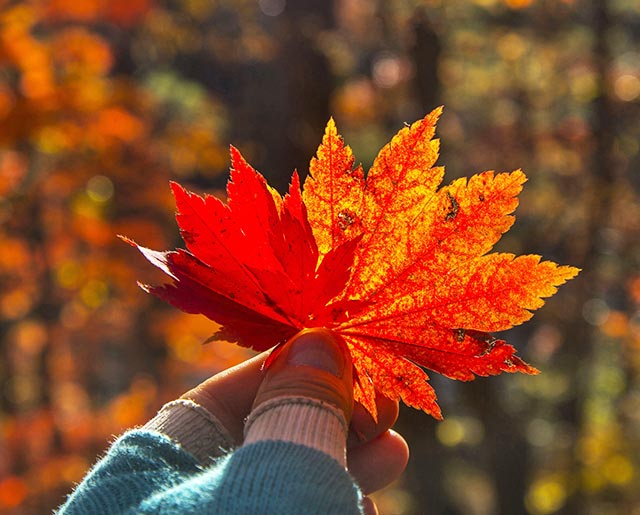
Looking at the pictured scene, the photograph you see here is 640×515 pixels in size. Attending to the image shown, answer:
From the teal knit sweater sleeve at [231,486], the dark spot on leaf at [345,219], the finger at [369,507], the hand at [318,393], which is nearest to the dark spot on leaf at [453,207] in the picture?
the dark spot on leaf at [345,219]

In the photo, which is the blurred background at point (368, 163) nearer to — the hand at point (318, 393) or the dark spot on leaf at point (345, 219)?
the hand at point (318, 393)

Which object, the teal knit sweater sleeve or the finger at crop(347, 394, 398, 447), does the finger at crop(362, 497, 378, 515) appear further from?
the teal knit sweater sleeve

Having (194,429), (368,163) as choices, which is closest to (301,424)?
(194,429)

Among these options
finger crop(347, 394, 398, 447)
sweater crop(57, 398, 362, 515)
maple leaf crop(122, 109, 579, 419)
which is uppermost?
maple leaf crop(122, 109, 579, 419)

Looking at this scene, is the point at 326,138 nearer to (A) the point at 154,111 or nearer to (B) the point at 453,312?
(B) the point at 453,312

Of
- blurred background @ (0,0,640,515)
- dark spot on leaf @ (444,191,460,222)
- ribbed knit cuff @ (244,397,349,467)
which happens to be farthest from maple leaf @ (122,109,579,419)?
blurred background @ (0,0,640,515)

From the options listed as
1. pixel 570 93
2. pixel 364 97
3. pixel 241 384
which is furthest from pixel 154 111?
pixel 241 384
